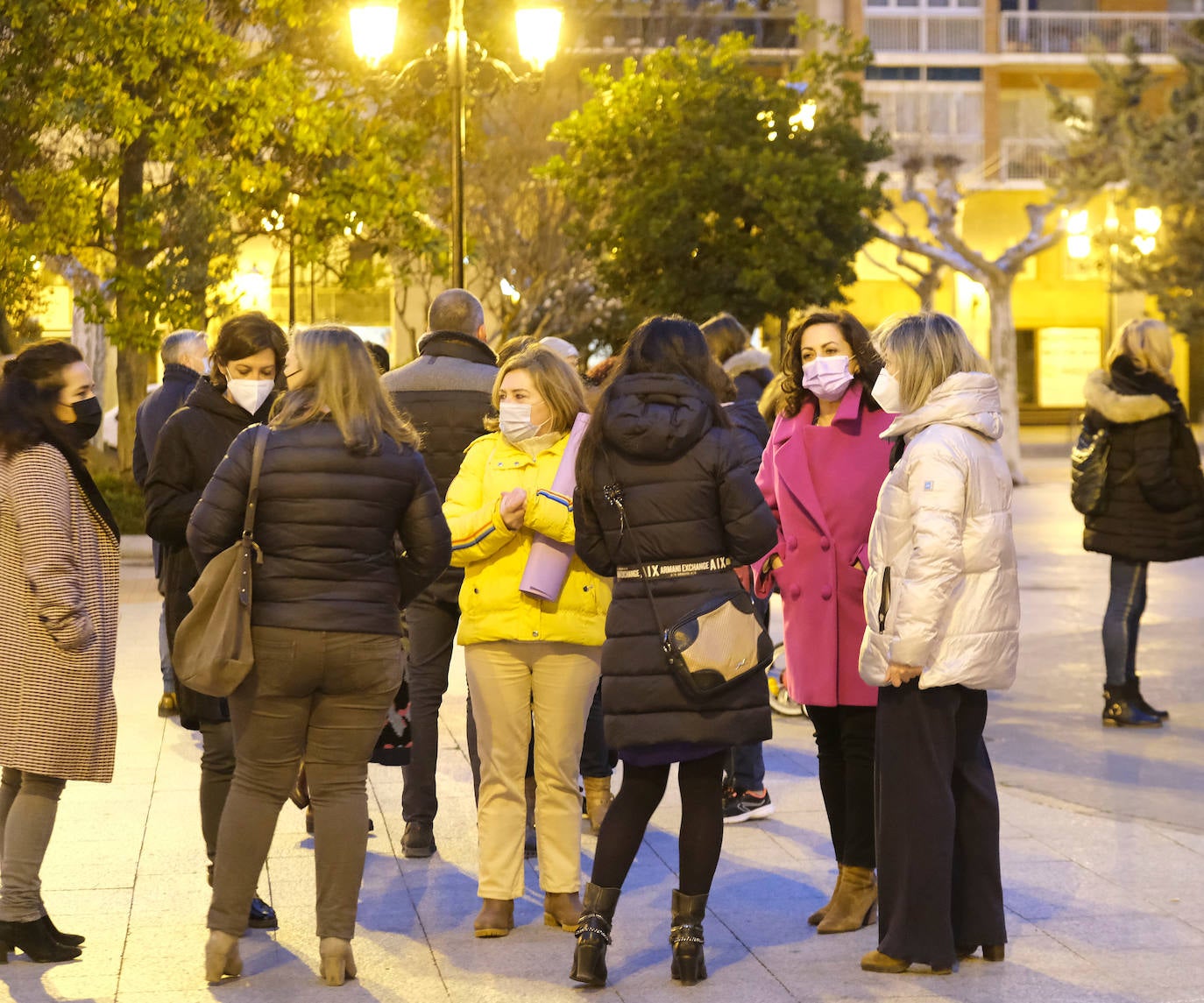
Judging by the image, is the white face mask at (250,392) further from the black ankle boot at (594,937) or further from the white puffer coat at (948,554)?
the white puffer coat at (948,554)

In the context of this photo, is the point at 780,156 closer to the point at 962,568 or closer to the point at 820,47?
the point at 962,568

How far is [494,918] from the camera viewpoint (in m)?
5.47

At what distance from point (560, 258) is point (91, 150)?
9.78 m

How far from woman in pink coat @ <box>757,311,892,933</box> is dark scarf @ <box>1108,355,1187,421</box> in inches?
147

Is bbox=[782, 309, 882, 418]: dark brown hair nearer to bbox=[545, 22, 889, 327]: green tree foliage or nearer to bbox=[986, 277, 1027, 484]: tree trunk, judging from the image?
bbox=[545, 22, 889, 327]: green tree foliage

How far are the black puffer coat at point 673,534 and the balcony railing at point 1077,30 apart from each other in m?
45.7

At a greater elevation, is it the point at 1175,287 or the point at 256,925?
the point at 1175,287

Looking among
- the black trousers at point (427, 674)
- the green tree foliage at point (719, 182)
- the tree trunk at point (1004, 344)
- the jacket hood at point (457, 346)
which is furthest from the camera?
the tree trunk at point (1004, 344)

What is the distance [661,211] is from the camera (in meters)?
22.5

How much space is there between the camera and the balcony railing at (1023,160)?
4797 centimetres

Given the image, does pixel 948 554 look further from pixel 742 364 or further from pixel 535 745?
pixel 742 364

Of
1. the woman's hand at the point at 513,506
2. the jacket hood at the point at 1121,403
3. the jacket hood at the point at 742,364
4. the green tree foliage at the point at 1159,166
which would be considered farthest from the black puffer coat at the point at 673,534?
the green tree foliage at the point at 1159,166

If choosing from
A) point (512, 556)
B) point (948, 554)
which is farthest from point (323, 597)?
point (948, 554)

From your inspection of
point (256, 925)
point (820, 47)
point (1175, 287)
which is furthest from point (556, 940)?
point (820, 47)
